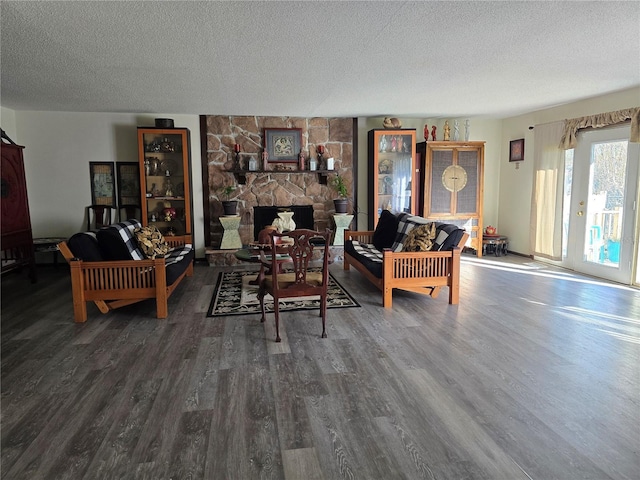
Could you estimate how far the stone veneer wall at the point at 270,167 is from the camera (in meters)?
6.89

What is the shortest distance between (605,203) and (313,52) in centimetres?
445

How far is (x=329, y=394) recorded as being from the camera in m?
2.55

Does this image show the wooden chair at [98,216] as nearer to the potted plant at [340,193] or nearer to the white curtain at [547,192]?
the potted plant at [340,193]

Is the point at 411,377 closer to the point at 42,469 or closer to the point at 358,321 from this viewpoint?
the point at 358,321

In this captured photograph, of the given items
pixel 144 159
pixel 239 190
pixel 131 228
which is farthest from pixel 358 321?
pixel 144 159

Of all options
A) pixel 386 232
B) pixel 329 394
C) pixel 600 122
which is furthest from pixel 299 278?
pixel 600 122

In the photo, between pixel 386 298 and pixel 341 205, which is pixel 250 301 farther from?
pixel 341 205

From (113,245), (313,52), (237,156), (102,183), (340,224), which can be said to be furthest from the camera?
(340,224)

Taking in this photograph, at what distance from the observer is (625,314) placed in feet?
13.1

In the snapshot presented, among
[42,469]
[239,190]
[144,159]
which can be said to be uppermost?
[144,159]

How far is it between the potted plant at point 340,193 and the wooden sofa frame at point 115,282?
12.0ft

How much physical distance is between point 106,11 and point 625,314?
4.99 m

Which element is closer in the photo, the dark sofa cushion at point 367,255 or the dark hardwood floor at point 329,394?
the dark hardwood floor at point 329,394

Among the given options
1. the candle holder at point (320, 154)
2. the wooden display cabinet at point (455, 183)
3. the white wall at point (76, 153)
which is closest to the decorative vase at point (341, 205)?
the candle holder at point (320, 154)
